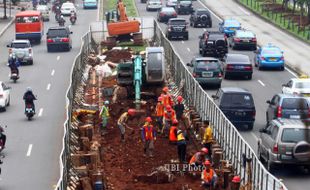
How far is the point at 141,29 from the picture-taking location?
72.2 meters

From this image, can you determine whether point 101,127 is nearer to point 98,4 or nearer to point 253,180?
point 253,180

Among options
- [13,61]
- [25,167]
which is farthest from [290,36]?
[25,167]

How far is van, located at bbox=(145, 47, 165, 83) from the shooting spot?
144ft

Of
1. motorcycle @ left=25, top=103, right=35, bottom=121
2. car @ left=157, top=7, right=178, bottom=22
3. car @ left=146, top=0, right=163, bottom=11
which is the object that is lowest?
car @ left=146, top=0, right=163, bottom=11

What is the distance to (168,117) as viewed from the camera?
33.8 meters

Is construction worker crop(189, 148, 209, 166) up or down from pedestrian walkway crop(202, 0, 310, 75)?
up

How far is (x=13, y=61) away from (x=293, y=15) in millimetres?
40472

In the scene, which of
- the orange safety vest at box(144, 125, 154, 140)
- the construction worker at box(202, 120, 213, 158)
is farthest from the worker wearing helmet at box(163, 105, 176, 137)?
the construction worker at box(202, 120, 213, 158)

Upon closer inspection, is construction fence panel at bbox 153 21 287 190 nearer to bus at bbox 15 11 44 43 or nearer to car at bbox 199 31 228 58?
car at bbox 199 31 228 58

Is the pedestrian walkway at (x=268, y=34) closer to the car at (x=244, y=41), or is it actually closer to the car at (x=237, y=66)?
the car at (x=244, y=41)

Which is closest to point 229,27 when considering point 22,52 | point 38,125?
point 22,52

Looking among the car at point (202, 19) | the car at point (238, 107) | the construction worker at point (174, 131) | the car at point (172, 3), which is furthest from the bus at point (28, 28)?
the construction worker at point (174, 131)

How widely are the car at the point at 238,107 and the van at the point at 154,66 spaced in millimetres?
8808

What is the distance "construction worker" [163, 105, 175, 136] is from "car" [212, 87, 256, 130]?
2.28 m
